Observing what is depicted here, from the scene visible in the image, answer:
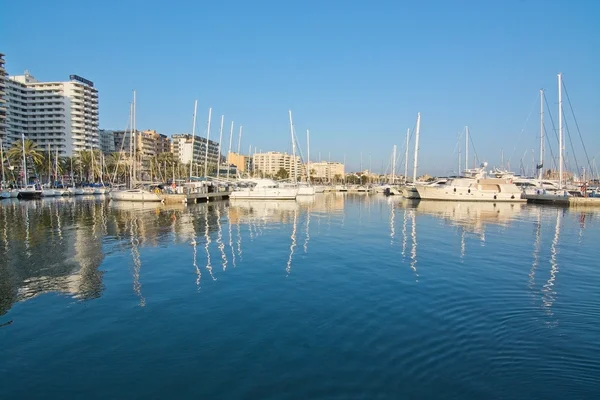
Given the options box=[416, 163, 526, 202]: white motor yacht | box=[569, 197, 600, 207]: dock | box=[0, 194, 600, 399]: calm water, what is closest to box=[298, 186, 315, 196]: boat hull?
box=[416, 163, 526, 202]: white motor yacht

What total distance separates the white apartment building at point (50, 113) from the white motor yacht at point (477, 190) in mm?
122004

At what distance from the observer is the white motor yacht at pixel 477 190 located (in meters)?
70.0

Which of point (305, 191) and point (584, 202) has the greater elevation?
point (584, 202)

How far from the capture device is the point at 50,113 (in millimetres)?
141625

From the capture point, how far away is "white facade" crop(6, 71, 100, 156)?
453ft

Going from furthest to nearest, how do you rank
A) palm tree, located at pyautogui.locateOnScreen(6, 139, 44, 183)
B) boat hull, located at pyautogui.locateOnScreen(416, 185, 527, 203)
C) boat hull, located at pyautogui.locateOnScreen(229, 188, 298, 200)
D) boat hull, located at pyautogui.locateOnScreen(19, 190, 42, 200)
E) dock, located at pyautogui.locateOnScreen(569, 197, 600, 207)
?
A: palm tree, located at pyautogui.locateOnScreen(6, 139, 44, 183) < boat hull, located at pyautogui.locateOnScreen(416, 185, 527, 203) < boat hull, located at pyautogui.locateOnScreen(19, 190, 42, 200) < boat hull, located at pyautogui.locateOnScreen(229, 188, 298, 200) < dock, located at pyautogui.locateOnScreen(569, 197, 600, 207)

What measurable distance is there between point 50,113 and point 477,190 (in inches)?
5532

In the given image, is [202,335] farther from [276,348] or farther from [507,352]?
[507,352]

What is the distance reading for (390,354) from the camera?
809cm

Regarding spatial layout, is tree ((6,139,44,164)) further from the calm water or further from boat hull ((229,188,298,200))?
the calm water

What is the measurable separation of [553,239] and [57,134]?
515 feet

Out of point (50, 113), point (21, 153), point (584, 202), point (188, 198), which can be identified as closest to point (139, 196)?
point (188, 198)

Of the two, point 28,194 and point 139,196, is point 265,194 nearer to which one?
point 139,196

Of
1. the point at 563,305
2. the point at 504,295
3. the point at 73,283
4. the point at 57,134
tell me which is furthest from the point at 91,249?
the point at 57,134
